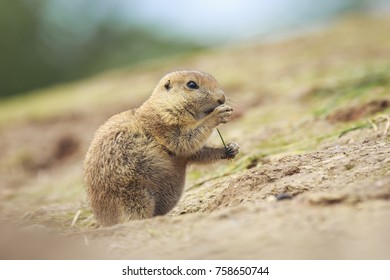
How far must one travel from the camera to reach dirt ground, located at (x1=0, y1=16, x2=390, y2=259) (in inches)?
126

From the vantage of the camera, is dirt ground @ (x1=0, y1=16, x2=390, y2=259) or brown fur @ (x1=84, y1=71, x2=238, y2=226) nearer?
dirt ground @ (x1=0, y1=16, x2=390, y2=259)

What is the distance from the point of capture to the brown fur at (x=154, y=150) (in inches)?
171

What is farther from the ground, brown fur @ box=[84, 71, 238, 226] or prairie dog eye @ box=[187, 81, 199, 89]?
prairie dog eye @ box=[187, 81, 199, 89]

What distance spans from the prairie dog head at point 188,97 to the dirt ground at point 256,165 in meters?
0.51

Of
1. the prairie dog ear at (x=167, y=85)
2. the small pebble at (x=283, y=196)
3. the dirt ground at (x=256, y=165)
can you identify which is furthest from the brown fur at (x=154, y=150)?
the small pebble at (x=283, y=196)

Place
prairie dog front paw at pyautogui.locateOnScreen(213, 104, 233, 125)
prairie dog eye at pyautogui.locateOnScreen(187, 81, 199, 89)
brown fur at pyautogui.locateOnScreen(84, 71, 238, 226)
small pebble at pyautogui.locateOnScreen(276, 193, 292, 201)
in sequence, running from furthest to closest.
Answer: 1. prairie dog eye at pyautogui.locateOnScreen(187, 81, 199, 89)
2. prairie dog front paw at pyautogui.locateOnScreen(213, 104, 233, 125)
3. brown fur at pyautogui.locateOnScreen(84, 71, 238, 226)
4. small pebble at pyautogui.locateOnScreen(276, 193, 292, 201)

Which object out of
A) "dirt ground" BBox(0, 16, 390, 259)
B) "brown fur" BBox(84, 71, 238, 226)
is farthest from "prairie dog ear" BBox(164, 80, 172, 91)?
"dirt ground" BBox(0, 16, 390, 259)

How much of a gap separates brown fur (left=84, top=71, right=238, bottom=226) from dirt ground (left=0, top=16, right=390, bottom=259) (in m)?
0.26

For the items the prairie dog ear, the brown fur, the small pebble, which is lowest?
the small pebble

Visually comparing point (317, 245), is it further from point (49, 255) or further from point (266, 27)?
point (266, 27)

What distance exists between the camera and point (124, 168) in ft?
14.3

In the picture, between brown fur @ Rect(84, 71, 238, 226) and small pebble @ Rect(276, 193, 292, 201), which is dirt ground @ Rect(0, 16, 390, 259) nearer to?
small pebble @ Rect(276, 193, 292, 201)

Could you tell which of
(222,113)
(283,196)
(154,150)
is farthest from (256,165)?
(283,196)

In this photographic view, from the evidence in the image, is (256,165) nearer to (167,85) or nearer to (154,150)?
(167,85)
